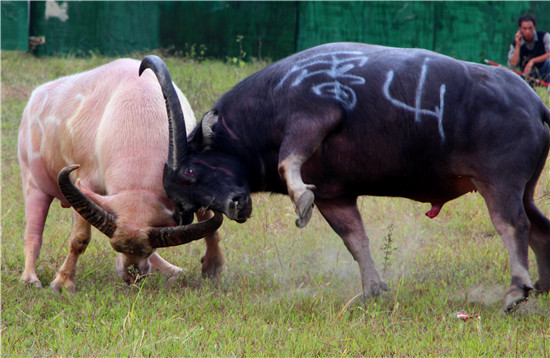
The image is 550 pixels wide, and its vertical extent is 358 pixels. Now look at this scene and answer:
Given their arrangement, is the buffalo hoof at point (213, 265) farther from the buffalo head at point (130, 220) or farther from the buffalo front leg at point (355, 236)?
the buffalo front leg at point (355, 236)

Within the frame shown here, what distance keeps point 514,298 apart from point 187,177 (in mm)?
2239

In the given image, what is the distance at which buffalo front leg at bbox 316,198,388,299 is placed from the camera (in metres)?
4.81

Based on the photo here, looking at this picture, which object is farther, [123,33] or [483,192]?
[123,33]

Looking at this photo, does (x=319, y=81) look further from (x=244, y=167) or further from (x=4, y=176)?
(x=4, y=176)

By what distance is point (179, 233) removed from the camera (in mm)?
4617

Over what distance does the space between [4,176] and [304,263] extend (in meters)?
4.58

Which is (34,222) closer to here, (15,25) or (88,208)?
(88,208)

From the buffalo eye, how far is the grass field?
874mm

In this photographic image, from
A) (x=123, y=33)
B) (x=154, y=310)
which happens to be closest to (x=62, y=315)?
(x=154, y=310)

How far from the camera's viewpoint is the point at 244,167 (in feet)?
15.8

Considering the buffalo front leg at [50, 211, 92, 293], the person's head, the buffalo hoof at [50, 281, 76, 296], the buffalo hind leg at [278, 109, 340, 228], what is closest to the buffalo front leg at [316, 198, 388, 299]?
the buffalo hind leg at [278, 109, 340, 228]

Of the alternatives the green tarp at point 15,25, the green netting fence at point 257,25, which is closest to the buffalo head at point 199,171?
the green netting fence at point 257,25

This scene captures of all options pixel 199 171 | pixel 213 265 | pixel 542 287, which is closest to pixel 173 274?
pixel 213 265

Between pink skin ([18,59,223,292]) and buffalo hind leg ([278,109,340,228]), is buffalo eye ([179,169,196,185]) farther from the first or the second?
buffalo hind leg ([278,109,340,228])
